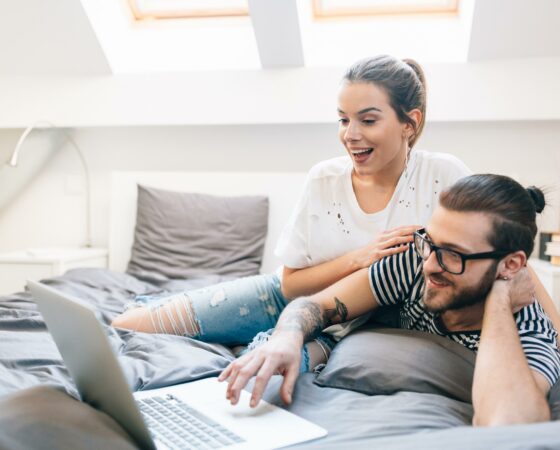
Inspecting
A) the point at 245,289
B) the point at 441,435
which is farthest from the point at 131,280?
the point at 441,435

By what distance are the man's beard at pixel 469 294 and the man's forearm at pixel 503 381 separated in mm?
57

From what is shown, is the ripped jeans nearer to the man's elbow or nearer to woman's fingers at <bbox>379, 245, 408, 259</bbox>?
woman's fingers at <bbox>379, 245, 408, 259</bbox>

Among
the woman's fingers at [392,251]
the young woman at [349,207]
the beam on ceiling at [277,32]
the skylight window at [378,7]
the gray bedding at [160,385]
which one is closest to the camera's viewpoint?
the gray bedding at [160,385]

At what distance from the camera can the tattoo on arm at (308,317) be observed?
52.8 inches

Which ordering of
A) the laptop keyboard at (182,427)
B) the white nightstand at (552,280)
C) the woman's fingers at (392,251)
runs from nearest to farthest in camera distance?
the laptop keyboard at (182,427) → the woman's fingers at (392,251) → the white nightstand at (552,280)

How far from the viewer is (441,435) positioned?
2.49 feet

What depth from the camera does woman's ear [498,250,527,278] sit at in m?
1.23

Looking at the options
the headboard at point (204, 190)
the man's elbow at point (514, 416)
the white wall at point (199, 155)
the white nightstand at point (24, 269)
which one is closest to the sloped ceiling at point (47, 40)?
the white wall at point (199, 155)

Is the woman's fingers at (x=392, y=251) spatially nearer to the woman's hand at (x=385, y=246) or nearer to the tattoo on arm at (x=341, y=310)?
the woman's hand at (x=385, y=246)

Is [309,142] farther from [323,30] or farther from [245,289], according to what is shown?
[245,289]

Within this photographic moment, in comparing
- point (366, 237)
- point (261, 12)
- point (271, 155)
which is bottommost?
point (366, 237)

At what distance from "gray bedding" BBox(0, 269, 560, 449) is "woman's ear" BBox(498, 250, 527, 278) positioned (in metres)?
0.23

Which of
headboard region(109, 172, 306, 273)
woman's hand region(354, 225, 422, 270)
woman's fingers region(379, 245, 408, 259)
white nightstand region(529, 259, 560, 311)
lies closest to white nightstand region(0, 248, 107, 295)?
headboard region(109, 172, 306, 273)

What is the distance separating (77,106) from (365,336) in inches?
93.8
